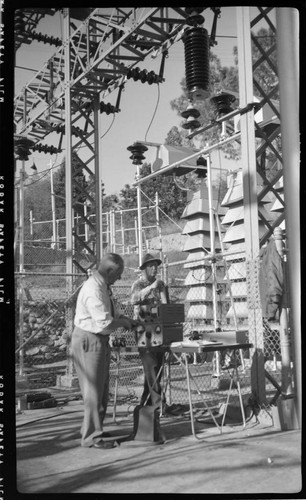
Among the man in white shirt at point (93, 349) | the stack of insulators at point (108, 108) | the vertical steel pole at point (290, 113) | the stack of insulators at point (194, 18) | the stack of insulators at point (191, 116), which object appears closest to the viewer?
the vertical steel pole at point (290, 113)

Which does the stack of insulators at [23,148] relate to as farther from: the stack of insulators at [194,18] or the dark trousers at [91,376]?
the dark trousers at [91,376]

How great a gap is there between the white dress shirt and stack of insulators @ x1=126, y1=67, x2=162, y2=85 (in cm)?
517

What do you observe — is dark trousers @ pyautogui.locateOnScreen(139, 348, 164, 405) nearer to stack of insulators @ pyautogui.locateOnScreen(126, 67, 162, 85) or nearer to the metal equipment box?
the metal equipment box

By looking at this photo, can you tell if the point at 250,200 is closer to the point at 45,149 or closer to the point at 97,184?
the point at 97,184

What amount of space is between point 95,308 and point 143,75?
550 cm

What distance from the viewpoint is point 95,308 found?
16.0ft

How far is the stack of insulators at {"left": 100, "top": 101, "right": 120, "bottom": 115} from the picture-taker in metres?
10.2

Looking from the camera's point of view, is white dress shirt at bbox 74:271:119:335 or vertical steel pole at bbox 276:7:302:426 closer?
vertical steel pole at bbox 276:7:302:426

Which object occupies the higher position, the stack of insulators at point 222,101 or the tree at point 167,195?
the tree at point 167,195

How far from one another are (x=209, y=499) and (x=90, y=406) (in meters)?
1.70

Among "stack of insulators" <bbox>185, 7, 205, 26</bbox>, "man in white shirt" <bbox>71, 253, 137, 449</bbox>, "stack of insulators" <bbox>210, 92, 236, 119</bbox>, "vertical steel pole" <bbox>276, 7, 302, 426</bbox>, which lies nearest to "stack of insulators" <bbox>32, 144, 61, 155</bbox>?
"stack of insulators" <bbox>210, 92, 236, 119</bbox>

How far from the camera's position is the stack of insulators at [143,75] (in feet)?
29.7

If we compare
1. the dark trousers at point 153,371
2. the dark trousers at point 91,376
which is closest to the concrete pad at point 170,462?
the dark trousers at point 91,376

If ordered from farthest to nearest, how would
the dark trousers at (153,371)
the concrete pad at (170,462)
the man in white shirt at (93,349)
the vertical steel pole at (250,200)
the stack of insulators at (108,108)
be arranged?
the stack of insulators at (108,108) → the vertical steel pole at (250,200) → the dark trousers at (153,371) → the man in white shirt at (93,349) → the concrete pad at (170,462)
